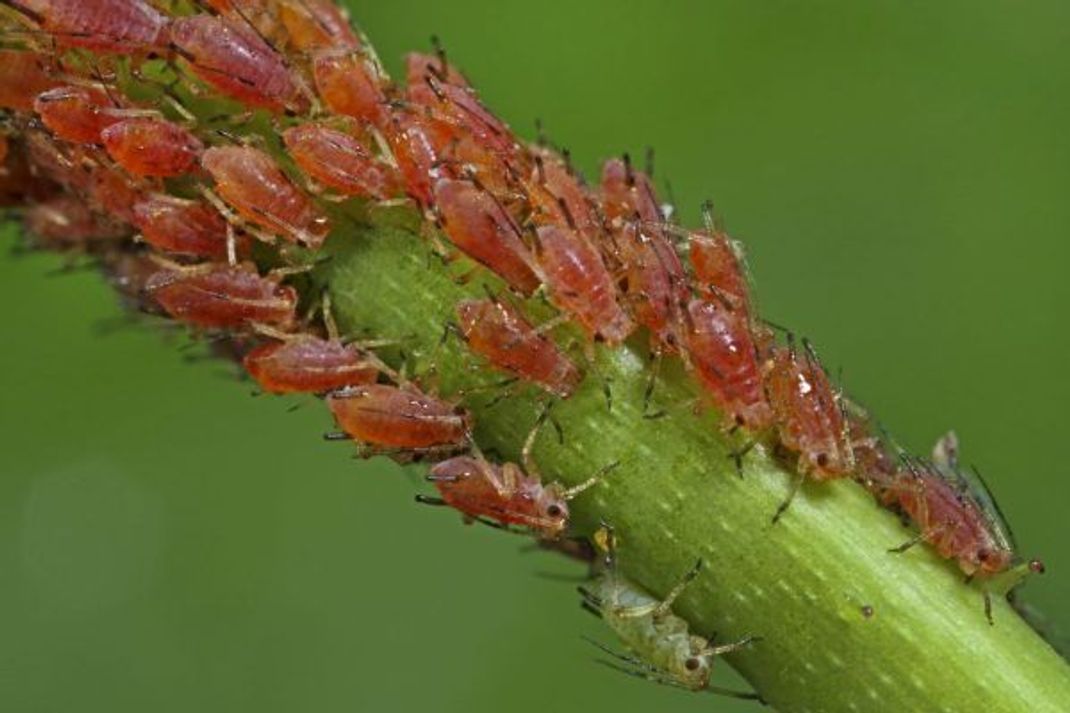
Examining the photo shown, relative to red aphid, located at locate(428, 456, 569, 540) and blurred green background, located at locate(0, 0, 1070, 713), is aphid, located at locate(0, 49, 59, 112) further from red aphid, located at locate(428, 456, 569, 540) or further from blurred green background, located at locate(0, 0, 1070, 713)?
blurred green background, located at locate(0, 0, 1070, 713)

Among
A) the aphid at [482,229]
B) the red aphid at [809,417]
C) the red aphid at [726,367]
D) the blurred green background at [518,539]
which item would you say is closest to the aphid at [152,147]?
the aphid at [482,229]

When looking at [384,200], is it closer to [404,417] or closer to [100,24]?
[404,417]

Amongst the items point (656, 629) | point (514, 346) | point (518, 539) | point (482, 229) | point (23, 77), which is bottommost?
point (518, 539)

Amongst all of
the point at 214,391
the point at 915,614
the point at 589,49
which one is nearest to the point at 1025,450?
the point at 589,49

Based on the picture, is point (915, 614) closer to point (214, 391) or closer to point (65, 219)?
point (65, 219)

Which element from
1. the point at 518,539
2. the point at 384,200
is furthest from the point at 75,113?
the point at 518,539

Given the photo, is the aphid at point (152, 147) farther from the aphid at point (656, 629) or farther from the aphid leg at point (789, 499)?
the aphid leg at point (789, 499)

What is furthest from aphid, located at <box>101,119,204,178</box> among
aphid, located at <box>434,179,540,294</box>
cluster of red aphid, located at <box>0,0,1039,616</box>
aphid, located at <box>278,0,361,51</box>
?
aphid, located at <box>434,179,540,294</box>
